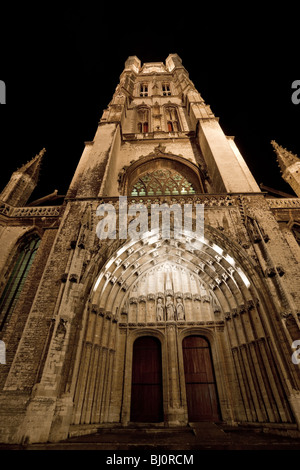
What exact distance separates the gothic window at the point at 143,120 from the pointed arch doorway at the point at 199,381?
47.7ft

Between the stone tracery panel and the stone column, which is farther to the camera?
the stone tracery panel

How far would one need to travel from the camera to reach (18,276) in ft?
28.7

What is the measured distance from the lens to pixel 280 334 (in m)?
5.65

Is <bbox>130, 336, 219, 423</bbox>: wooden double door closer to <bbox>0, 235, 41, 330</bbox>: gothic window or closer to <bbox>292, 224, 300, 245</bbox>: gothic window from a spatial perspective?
<bbox>0, 235, 41, 330</bbox>: gothic window

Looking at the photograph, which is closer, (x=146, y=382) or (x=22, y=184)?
(x=146, y=382)

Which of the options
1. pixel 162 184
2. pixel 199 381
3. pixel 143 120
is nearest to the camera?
pixel 199 381

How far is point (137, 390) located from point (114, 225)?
5.48 m

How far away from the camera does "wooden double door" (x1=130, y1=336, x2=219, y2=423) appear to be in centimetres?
708

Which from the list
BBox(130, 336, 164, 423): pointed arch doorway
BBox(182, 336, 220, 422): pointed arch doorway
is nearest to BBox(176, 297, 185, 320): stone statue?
BBox(182, 336, 220, 422): pointed arch doorway

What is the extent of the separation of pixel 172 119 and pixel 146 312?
14.7 m

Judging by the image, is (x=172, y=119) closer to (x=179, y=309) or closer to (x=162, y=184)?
(x=162, y=184)

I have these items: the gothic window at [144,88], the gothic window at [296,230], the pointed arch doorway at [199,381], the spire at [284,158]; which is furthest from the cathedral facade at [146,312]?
the gothic window at [144,88]

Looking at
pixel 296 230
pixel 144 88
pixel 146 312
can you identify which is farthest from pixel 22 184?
pixel 144 88

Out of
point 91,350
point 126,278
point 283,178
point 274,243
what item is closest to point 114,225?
point 126,278
